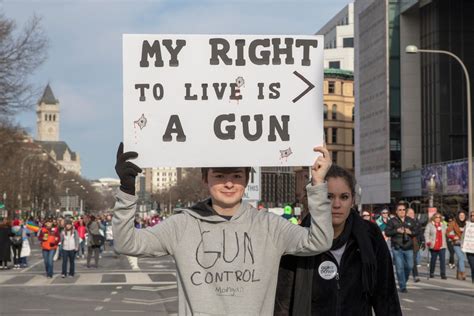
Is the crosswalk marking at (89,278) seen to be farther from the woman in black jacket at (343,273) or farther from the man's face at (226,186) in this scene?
the man's face at (226,186)

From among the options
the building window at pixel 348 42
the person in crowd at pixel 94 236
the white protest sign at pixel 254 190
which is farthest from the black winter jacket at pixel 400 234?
the building window at pixel 348 42

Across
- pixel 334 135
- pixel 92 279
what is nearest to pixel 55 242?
pixel 92 279

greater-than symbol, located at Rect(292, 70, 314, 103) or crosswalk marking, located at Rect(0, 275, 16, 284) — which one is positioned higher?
greater-than symbol, located at Rect(292, 70, 314, 103)

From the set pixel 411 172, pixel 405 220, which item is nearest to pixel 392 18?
pixel 411 172

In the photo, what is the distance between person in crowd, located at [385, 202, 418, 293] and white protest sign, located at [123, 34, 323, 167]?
1399 cm

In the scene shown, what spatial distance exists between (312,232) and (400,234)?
14.5 meters

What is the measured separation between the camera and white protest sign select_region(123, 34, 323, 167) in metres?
4.46

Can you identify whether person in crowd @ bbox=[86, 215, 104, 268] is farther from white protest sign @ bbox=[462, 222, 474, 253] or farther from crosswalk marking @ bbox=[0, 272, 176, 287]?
white protest sign @ bbox=[462, 222, 474, 253]

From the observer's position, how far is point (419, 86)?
69938mm

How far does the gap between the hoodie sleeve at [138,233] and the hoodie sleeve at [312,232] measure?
0.48 meters

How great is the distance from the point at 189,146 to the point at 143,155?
23cm

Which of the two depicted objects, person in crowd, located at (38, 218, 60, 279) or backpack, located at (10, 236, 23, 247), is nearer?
person in crowd, located at (38, 218, 60, 279)

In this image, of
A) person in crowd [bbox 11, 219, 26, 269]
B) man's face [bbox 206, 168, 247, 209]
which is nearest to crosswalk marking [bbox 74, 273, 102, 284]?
person in crowd [bbox 11, 219, 26, 269]

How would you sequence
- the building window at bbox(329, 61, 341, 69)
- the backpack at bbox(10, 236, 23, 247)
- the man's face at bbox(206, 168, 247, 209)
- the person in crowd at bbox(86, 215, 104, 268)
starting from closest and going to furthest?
the man's face at bbox(206, 168, 247, 209), the person in crowd at bbox(86, 215, 104, 268), the backpack at bbox(10, 236, 23, 247), the building window at bbox(329, 61, 341, 69)
